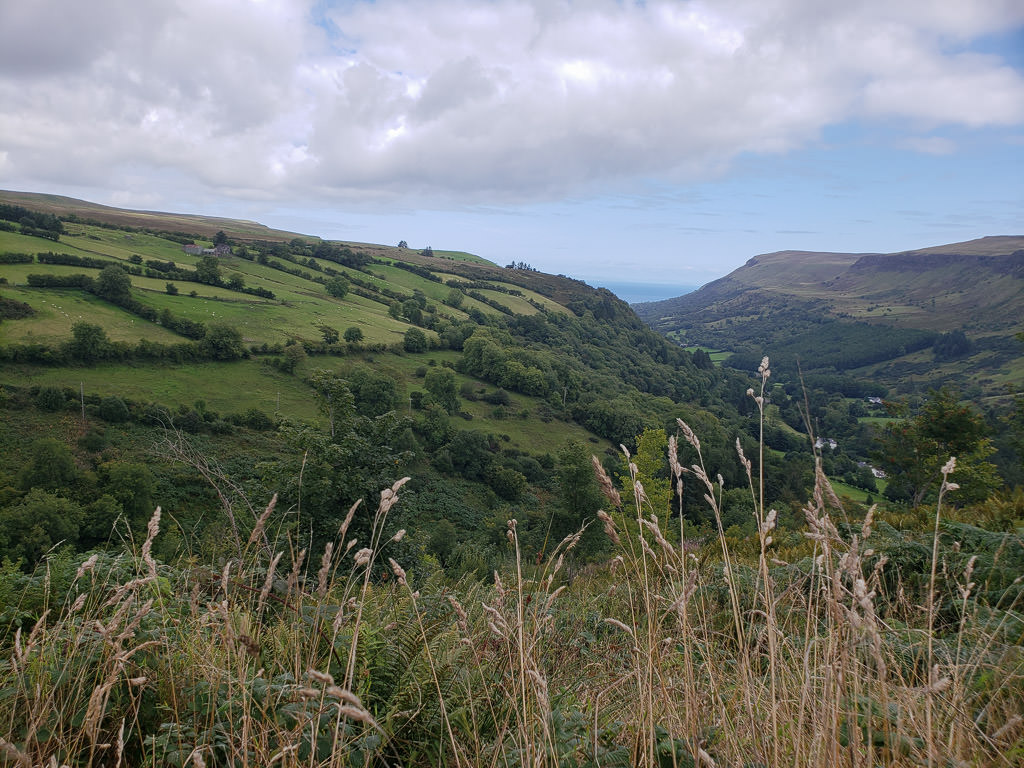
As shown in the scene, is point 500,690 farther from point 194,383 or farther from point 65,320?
point 65,320

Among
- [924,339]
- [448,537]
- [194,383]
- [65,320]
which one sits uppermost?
[924,339]

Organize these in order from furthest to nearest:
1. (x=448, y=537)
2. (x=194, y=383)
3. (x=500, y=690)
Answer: (x=194, y=383)
(x=448, y=537)
(x=500, y=690)

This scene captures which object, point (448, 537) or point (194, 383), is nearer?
point (448, 537)

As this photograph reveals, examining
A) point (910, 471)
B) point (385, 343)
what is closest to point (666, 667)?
point (910, 471)

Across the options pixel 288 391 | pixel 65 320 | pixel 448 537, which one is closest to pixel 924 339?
pixel 448 537

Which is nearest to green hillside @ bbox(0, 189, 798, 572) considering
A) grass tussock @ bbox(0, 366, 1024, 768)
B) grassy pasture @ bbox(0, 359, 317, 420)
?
grassy pasture @ bbox(0, 359, 317, 420)

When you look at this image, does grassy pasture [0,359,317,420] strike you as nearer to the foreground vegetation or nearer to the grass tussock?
the foreground vegetation

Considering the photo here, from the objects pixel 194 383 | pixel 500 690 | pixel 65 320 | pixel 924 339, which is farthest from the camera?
pixel 924 339

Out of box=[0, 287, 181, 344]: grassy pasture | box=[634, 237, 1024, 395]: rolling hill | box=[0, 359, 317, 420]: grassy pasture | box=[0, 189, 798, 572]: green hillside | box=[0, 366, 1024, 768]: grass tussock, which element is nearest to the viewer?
box=[0, 366, 1024, 768]: grass tussock

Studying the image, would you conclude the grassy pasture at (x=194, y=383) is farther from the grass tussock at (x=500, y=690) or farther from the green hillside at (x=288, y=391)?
the grass tussock at (x=500, y=690)

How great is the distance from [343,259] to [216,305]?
1963 inches

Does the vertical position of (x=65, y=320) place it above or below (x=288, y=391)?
above

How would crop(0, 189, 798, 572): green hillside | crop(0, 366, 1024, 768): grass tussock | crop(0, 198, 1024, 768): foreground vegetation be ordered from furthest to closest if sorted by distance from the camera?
crop(0, 189, 798, 572): green hillside < crop(0, 198, 1024, 768): foreground vegetation < crop(0, 366, 1024, 768): grass tussock

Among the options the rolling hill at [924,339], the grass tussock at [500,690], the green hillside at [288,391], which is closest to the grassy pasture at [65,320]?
the green hillside at [288,391]
